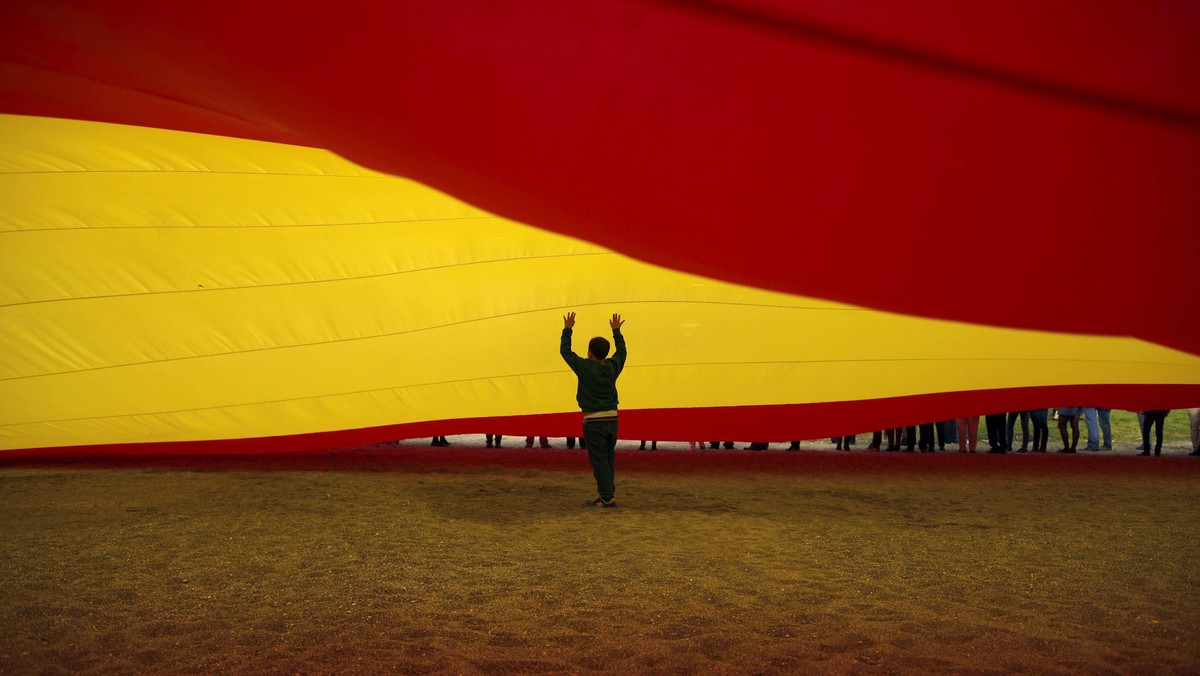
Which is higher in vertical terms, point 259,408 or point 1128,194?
point 1128,194

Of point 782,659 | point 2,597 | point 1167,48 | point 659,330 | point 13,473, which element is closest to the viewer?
point 1167,48

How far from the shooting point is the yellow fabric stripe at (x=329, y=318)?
5.82 m

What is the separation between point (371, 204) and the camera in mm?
5977

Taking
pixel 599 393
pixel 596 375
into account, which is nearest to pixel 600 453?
pixel 599 393

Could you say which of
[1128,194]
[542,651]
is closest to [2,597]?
[542,651]

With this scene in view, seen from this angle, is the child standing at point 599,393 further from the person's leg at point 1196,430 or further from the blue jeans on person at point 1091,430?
the blue jeans on person at point 1091,430

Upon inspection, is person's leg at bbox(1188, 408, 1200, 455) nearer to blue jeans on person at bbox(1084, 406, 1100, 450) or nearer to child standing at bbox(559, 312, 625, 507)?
blue jeans on person at bbox(1084, 406, 1100, 450)

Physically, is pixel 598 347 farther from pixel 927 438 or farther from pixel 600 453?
pixel 927 438

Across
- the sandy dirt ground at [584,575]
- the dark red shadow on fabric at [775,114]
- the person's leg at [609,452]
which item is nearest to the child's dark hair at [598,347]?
the person's leg at [609,452]

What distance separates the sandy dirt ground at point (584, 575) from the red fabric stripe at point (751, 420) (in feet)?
0.91

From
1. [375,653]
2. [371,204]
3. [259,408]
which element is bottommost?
[375,653]

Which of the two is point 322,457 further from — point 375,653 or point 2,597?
point 375,653

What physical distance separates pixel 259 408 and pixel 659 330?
3.23 m

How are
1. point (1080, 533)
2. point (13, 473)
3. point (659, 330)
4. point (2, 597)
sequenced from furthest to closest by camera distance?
point (13, 473) < point (659, 330) < point (1080, 533) < point (2, 597)
